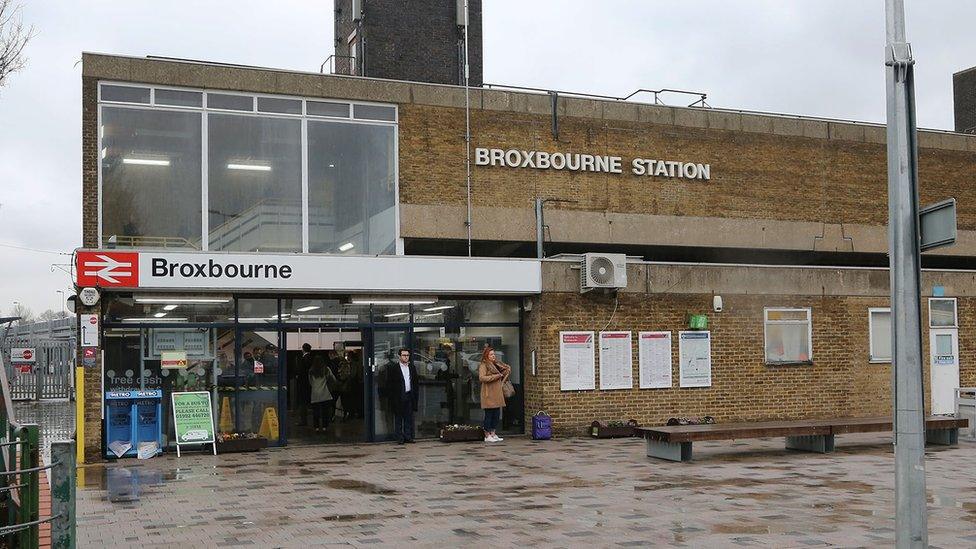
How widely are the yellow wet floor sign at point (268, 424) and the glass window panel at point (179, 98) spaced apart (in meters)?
A: 5.33

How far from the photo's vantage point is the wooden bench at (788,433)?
14.4 meters

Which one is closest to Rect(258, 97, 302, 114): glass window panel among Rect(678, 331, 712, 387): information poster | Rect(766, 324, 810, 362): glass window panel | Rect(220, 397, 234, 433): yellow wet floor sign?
Rect(220, 397, 234, 433): yellow wet floor sign

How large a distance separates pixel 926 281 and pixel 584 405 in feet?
27.1

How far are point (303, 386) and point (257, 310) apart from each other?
1.89 meters

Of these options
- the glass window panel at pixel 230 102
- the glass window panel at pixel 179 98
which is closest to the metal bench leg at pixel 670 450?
the glass window panel at pixel 230 102

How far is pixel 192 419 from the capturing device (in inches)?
637

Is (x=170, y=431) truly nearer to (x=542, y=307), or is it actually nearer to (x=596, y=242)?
(x=542, y=307)

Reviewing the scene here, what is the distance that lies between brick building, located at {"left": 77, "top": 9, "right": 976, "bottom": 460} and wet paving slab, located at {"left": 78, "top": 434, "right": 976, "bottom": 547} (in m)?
1.93

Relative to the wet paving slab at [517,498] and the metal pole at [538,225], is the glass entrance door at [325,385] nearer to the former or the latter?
the wet paving slab at [517,498]

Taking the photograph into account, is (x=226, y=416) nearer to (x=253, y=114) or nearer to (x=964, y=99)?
(x=253, y=114)

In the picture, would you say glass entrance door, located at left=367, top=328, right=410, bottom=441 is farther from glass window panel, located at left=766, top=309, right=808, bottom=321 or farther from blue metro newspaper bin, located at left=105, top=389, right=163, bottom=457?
glass window panel, located at left=766, top=309, right=808, bottom=321

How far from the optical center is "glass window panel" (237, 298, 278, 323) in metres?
16.9

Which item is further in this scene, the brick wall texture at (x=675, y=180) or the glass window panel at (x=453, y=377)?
the brick wall texture at (x=675, y=180)

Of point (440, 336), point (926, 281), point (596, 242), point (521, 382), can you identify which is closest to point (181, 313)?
point (440, 336)
